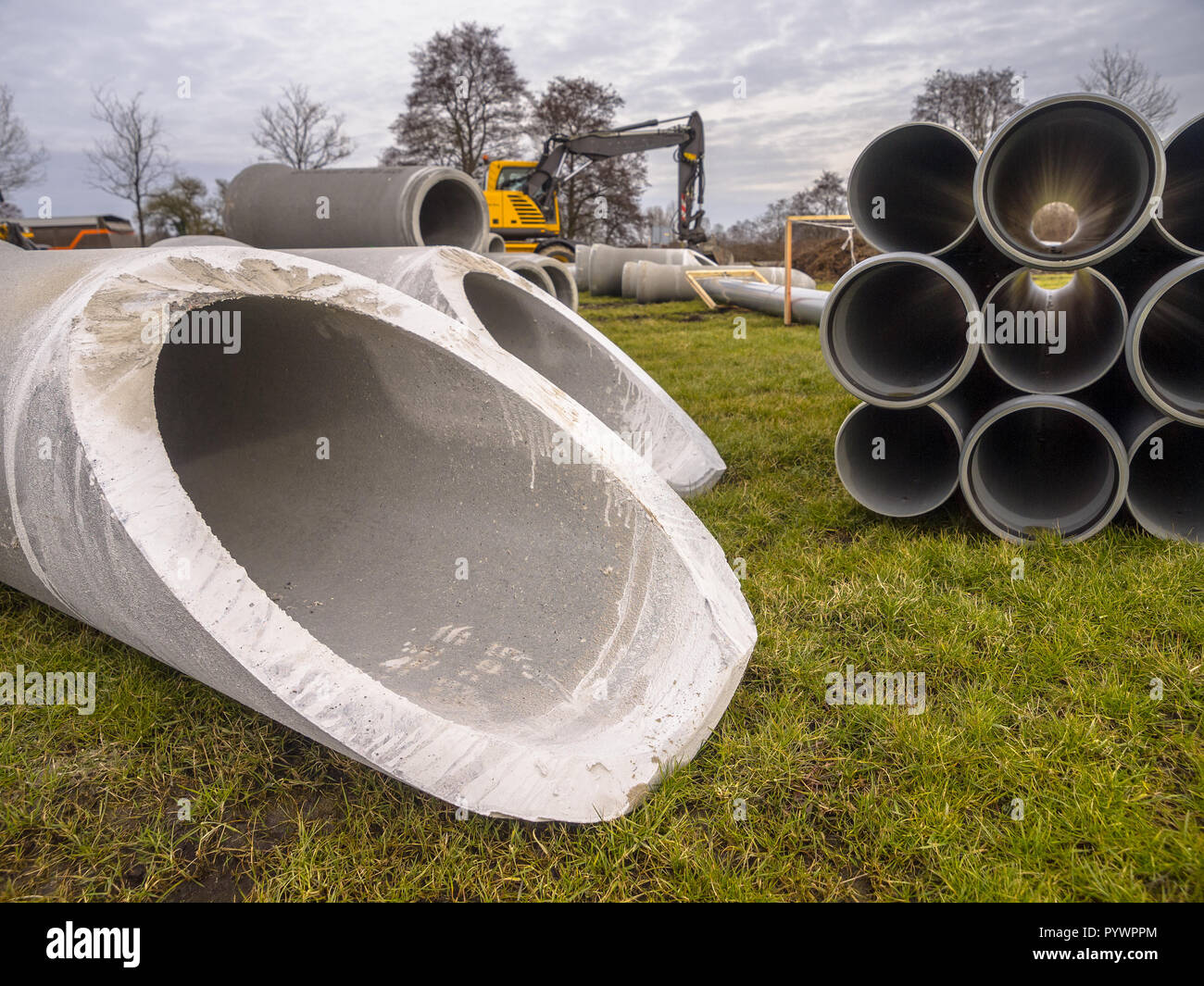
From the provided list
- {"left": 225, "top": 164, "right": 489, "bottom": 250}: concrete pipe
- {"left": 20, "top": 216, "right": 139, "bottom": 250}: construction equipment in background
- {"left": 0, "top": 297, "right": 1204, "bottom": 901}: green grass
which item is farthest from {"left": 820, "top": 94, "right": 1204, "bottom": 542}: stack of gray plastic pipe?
{"left": 20, "top": 216, "right": 139, "bottom": 250}: construction equipment in background

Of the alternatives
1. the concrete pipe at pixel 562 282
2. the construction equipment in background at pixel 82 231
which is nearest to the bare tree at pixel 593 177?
the construction equipment in background at pixel 82 231

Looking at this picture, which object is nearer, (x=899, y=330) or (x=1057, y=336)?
(x=1057, y=336)

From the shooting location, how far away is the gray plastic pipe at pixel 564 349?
4195 mm

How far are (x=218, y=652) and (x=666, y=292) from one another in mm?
13679

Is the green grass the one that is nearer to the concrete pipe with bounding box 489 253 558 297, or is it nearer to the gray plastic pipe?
the gray plastic pipe

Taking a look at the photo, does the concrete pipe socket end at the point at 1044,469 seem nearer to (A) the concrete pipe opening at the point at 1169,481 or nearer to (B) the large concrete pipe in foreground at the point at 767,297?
(A) the concrete pipe opening at the point at 1169,481

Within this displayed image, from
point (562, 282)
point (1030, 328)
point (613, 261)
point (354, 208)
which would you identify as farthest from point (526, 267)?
point (613, 261)

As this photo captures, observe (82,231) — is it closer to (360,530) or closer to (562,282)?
(562,282)

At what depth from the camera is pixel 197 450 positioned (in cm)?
332

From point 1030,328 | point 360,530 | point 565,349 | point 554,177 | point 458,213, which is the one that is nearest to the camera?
point 360,530

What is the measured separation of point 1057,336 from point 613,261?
13866 mm

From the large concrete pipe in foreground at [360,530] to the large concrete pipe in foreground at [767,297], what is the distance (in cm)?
750

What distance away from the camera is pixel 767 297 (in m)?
11.7

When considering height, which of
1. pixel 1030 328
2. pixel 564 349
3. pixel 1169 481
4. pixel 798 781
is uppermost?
pixel 1030 328
